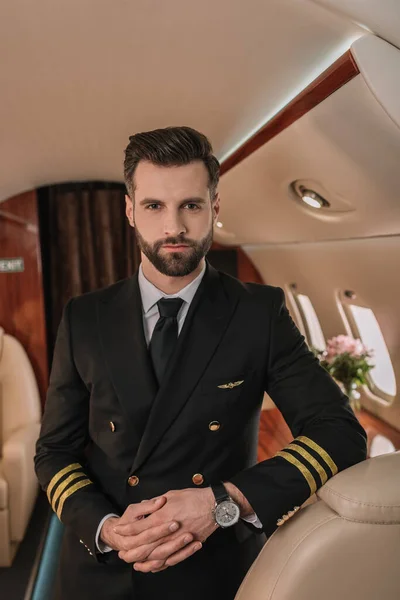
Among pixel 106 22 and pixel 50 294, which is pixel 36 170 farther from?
pixel 106 22

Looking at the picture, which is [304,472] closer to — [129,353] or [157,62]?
[129,353]

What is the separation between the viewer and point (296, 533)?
118 cm

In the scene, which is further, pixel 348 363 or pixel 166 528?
pixel 348 363

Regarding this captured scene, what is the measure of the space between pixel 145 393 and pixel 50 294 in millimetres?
2936

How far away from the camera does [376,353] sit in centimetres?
415

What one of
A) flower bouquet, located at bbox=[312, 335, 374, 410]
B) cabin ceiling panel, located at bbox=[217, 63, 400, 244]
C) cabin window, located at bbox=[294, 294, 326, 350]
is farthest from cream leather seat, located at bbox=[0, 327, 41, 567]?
cabin window, located at bbox=[294, 294, 326, 350]

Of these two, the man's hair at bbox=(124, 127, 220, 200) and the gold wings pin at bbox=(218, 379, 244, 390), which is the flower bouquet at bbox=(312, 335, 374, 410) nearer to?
the gold wings pin at bbox=(218, 379, 244, 390)

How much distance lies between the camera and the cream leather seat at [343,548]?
1146mm

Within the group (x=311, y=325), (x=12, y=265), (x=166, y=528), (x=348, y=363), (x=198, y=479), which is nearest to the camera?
(x=166, y=528)

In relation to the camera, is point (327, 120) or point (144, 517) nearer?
point (144, 517)

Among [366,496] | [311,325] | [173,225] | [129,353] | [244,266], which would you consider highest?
[244,266]

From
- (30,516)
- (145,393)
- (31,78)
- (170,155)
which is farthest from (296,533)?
(30,516)

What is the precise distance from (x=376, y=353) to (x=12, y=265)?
9.45 ft

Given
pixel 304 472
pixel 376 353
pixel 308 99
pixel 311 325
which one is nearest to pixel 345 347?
pixel 376 353
